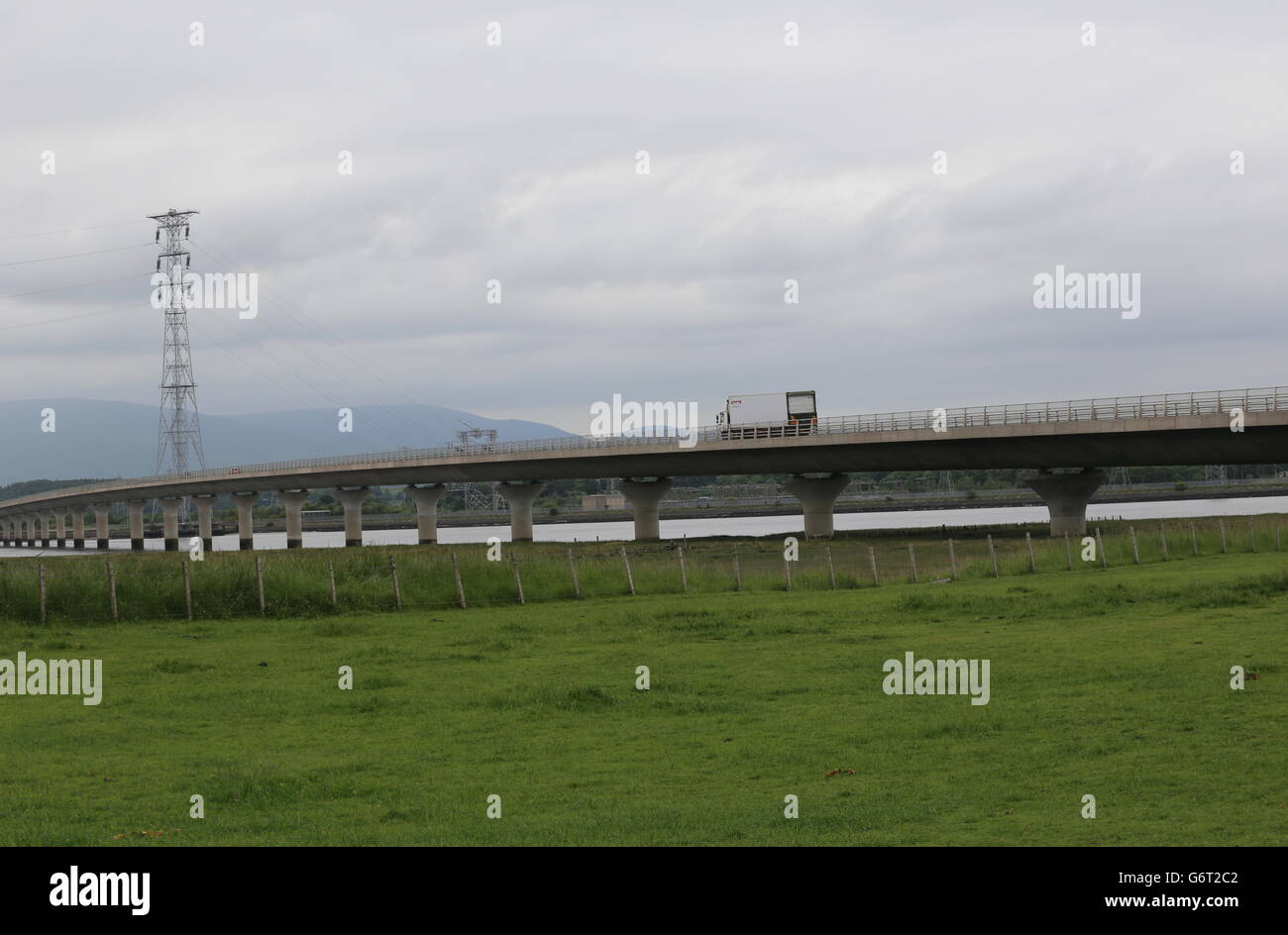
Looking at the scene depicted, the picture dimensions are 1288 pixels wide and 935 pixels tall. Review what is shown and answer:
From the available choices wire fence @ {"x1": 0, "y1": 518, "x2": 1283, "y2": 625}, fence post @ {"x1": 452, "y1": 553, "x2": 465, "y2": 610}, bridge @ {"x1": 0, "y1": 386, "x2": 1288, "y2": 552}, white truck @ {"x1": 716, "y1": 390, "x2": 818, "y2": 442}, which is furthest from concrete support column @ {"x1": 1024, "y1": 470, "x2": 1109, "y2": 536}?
fence post @ {"x1": 452, "y1": 553, "x2": 465, "y2": 610}

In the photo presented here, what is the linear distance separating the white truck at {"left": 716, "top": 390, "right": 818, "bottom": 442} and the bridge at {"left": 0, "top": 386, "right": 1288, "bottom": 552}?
228 cm

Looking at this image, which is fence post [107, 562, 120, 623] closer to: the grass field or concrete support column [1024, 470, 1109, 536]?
the grass field

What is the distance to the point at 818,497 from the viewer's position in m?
98.9

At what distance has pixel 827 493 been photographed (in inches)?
3895

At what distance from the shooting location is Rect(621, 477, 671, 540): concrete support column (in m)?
112

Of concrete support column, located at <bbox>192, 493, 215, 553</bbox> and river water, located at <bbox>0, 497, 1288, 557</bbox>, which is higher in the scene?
concrete support column, located at <bbox>192, 493, 215, 553</bbox>

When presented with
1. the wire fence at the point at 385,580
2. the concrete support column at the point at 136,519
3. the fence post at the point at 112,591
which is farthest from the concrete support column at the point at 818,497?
the concrete support column at the point at 136,519

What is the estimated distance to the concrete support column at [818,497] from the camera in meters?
98.9

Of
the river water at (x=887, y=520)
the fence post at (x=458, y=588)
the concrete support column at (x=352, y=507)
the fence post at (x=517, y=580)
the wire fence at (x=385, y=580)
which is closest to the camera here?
the wire fence at (x=385, y=580)

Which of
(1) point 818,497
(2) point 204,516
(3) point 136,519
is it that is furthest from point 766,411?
(3) point 136,519

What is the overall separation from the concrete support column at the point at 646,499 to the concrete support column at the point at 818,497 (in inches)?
601

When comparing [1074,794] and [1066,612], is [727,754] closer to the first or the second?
[1074,794]

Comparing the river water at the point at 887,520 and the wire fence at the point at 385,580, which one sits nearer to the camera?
the wire fence at the point at 385,580

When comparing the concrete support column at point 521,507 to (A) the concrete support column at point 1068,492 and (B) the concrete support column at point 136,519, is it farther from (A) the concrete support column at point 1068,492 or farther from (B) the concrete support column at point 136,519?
(B) the concrete support column at point 136,519
